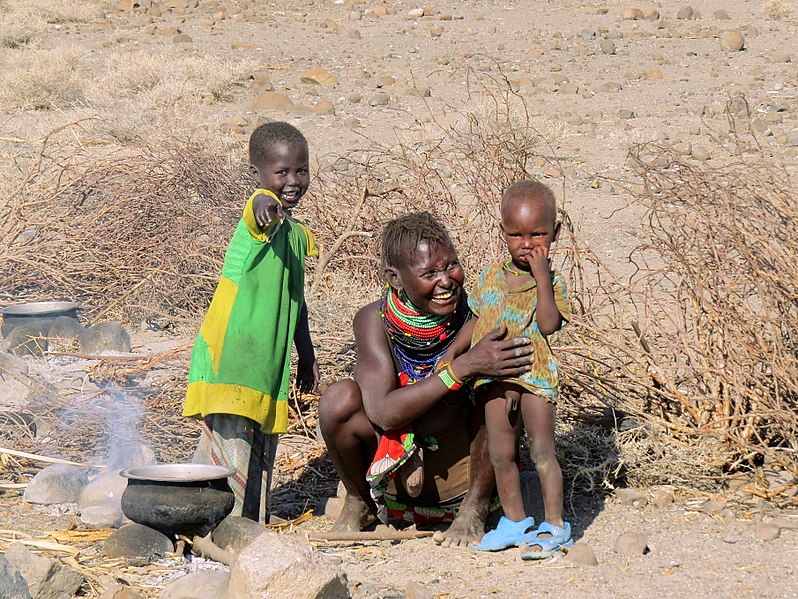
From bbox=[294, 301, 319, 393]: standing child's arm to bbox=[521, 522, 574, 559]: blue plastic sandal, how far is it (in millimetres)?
994

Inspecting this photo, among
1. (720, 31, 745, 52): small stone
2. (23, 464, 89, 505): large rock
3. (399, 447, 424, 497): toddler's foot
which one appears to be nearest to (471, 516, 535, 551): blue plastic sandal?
(399, 447, 424, 497): toddler's foot

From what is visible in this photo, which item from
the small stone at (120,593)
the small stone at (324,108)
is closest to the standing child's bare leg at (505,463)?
the small stone at (120,593)

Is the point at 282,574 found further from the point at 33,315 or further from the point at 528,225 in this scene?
the point at 33,315

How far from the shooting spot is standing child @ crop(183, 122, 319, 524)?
3.75 metres

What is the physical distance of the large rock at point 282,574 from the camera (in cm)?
300

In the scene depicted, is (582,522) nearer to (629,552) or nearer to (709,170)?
(629,552)

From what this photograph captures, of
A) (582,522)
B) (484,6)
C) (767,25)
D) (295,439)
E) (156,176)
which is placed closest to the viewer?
(582,522)

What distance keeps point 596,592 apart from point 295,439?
1.90 m

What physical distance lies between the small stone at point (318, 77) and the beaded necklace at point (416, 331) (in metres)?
11.0

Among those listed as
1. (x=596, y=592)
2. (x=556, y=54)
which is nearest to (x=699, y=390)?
(x=596, y=592)

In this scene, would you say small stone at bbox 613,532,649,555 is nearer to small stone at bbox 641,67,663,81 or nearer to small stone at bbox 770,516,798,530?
small stone at bbox 770,516,798,530

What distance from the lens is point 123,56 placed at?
16.1 m

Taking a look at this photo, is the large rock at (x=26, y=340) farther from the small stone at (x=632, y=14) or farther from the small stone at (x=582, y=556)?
the small stone at (x=632, y=14)

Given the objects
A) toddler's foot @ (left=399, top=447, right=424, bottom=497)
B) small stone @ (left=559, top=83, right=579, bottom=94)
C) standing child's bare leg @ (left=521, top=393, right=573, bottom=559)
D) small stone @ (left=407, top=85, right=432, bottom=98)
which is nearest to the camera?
standing child's bare leg @ (left=521, top=393, right=573, bottom=559)
